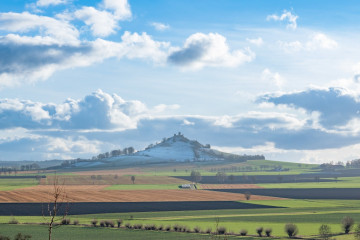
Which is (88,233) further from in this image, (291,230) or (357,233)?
(357,233)

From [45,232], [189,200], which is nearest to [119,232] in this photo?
[45,232]

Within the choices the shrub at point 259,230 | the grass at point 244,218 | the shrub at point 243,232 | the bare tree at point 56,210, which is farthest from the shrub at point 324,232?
the bare tree at point 56,210

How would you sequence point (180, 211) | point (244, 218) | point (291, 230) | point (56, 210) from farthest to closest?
point (180, 211), point (244, 218), point (291, 230), point (56, 210)

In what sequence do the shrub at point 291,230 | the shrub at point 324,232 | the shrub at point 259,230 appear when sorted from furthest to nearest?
the shrub at point 259,230, the shrub at point 291,230, the shrub at point 324,232

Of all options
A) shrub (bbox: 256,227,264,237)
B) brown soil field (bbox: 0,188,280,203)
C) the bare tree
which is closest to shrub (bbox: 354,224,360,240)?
shrub (bbox: 256,227,264,237)

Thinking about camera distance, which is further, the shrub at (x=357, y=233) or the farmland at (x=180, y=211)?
the farmland at (x=180, y=211)

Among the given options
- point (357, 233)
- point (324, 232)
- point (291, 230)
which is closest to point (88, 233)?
point (291, 230)

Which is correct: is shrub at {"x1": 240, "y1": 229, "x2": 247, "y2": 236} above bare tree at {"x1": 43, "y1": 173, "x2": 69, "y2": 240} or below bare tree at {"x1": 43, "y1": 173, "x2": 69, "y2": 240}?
below

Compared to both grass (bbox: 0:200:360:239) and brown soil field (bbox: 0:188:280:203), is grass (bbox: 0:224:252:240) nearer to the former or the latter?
grass (bbox: 0:200:360:239)

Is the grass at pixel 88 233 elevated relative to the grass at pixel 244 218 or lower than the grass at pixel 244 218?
elevated

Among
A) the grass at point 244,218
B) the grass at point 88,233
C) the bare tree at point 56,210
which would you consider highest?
the bare tree at point 56,210

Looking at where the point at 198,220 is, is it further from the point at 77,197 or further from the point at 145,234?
the point at 77,197

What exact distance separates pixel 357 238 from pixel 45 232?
43453 mm

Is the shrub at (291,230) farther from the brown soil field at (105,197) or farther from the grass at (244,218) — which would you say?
the brown soil field at (105,197)
